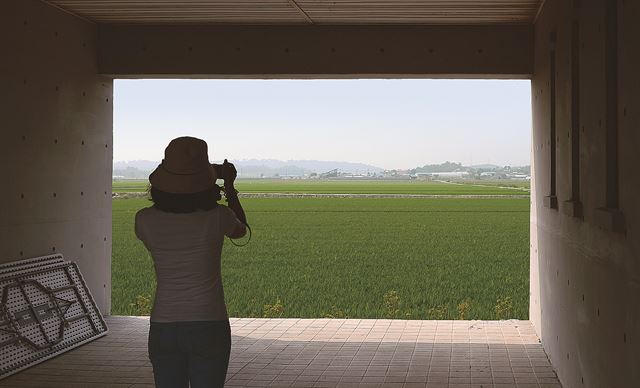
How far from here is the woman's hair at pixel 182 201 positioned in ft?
13.0

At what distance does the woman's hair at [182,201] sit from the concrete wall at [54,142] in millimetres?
5450

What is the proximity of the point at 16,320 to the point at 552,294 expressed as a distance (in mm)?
5073

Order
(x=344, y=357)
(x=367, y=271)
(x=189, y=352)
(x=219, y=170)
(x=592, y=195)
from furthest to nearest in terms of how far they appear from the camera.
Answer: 1. (x=367, y=271)
2. (x=344, y=357)
3. (x=592, y=195)
4. (x=219, y=170)
5. (x=189, y=352)

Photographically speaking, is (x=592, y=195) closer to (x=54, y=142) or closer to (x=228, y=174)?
(x=228, y=174)

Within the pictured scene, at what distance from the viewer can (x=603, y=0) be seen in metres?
5.23

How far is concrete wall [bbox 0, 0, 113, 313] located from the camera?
29.8 feet

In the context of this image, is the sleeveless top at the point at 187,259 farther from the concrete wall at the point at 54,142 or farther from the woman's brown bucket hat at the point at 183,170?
the concrete wall at the point at 54,142

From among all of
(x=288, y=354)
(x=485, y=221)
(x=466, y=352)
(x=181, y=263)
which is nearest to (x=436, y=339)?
(x=466, y=352)

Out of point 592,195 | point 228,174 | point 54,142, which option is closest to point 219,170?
point 228,174

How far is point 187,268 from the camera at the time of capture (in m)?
3.86

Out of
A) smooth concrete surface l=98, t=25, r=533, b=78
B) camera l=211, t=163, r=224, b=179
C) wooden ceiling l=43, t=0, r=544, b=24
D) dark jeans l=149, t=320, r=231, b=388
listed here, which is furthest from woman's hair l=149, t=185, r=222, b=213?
smooth concrete surface l=98, t=25, r=533, b=78

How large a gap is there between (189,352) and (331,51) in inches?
296

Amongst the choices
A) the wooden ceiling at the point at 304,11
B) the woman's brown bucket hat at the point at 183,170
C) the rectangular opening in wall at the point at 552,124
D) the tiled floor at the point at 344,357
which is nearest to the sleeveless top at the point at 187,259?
the woman's brown bucket hat at the point at 183,170

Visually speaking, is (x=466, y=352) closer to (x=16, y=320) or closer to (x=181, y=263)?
(x=16, y=320)
